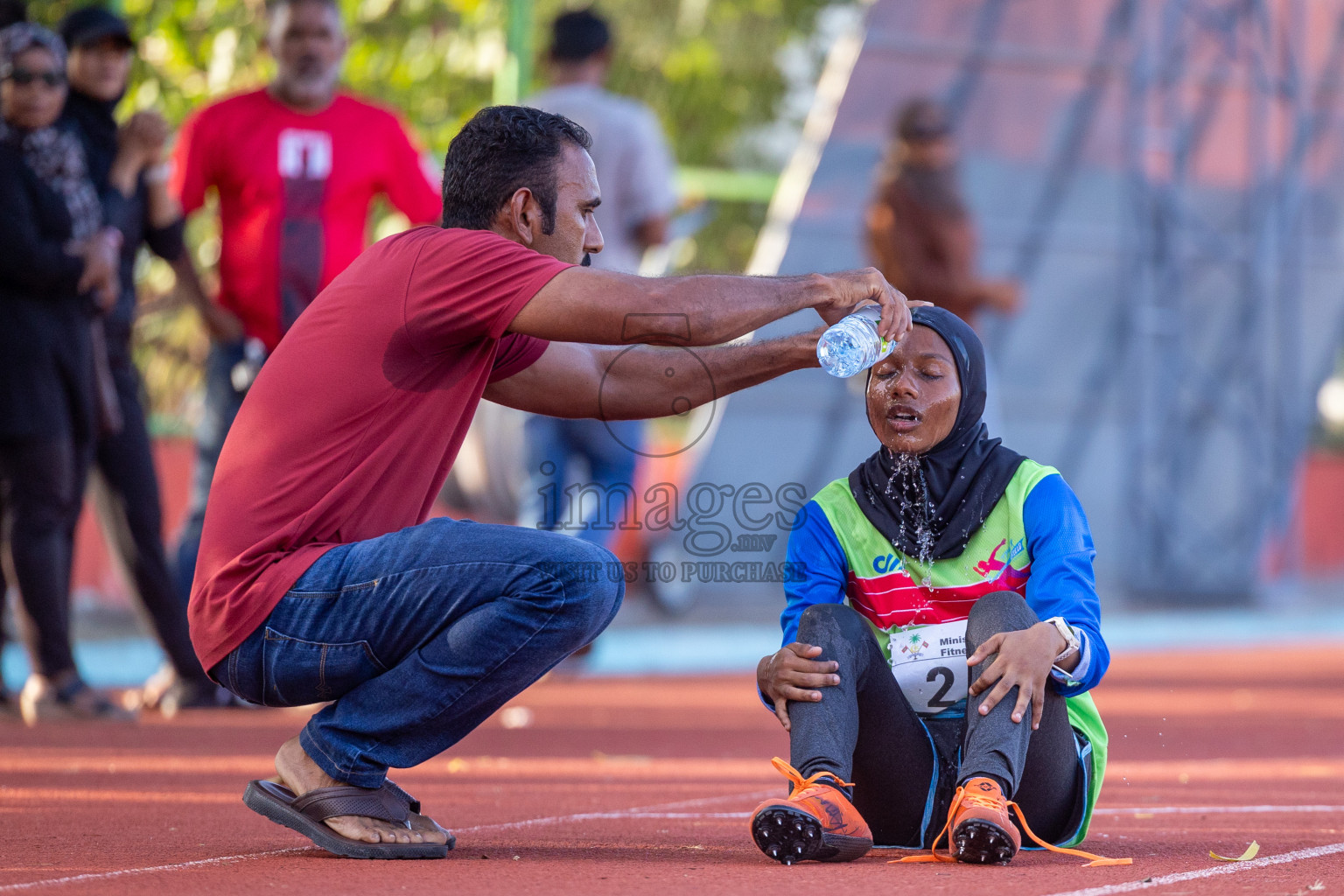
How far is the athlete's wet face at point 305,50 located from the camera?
6926 mm

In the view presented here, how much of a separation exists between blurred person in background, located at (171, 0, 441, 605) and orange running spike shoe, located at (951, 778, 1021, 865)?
4.16 m

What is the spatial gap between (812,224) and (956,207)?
155 inches

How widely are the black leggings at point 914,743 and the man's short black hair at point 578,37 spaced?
5.31m

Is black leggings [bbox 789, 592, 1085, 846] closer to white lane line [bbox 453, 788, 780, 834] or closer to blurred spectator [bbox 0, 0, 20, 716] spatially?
white lane line [bbox 453, 788, 780, 834]

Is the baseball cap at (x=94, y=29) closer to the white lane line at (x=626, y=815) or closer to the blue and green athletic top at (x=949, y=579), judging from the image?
the white lane line at (x=626, y=815)

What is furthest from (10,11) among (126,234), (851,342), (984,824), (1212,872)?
(1212,872)

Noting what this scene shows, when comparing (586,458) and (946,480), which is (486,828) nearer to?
(946,480)

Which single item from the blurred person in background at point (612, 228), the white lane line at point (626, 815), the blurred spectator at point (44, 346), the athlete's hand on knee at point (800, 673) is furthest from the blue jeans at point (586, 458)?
the athlete's hand on knee at point (800, 673)

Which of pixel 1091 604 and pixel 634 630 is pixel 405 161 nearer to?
pixel 1091 604

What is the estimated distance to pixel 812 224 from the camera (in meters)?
14.2

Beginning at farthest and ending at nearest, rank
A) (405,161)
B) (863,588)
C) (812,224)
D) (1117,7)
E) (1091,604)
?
(1117,7)
(812,224)
(405,161)
(863,588)
(1091,604)

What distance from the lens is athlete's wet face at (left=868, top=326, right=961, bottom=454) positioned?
3.81m

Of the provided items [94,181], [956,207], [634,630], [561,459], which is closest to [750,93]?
[634,630]

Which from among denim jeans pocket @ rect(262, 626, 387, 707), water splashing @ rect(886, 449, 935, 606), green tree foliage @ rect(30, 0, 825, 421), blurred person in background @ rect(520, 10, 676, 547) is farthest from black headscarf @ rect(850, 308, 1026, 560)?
green tree foliage @ rect(30, 0, 825, 421)
